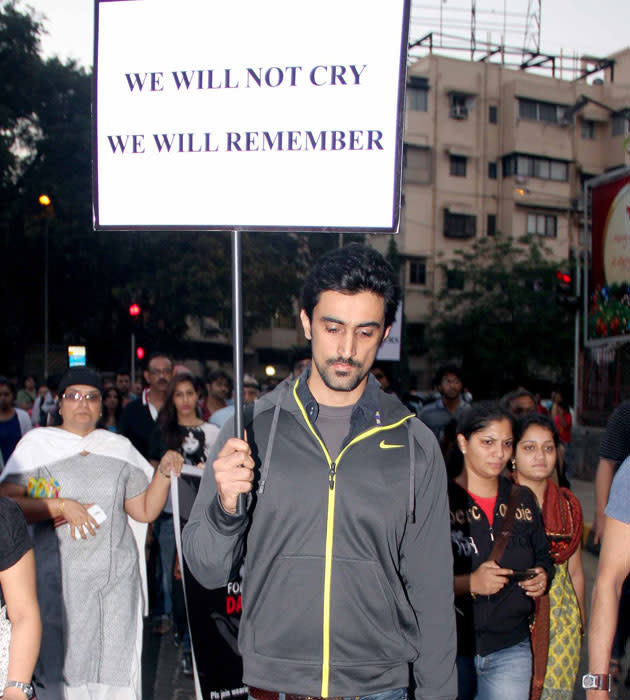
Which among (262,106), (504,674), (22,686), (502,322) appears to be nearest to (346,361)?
(262,106)

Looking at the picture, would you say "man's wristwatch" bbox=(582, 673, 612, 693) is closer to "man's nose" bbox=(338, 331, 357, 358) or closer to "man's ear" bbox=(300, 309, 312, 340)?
"man's nose" bbox=(338, 331, 357, 358)

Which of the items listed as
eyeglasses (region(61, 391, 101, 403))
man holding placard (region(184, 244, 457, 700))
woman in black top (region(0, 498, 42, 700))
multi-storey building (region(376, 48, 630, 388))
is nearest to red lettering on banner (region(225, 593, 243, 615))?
eyeglasses (region(61, 391, 101, 403))

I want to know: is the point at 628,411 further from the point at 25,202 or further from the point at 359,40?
the point at 25,202

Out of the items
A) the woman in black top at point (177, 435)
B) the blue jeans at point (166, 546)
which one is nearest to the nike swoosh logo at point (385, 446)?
the woman in black top at point (177, 435)

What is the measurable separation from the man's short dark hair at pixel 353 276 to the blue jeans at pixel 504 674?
1.72 meters

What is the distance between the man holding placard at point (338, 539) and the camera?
2461 mm

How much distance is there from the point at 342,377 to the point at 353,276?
0.32 meters

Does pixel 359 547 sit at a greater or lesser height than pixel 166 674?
greater

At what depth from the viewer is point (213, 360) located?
146 ft

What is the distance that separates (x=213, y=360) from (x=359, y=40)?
42.0 m

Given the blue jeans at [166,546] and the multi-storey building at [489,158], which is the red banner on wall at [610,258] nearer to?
the blue jeans at [166,546]

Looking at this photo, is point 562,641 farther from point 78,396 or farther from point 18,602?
point 78,396

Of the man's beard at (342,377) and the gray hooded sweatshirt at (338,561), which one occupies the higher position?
the man's beard at (342,377)

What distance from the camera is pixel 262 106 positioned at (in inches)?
106
